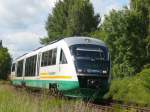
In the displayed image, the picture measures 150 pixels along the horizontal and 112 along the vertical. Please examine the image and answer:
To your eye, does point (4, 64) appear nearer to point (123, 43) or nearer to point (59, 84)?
point (123, 43)

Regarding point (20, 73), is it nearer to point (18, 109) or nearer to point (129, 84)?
point (129, 84)

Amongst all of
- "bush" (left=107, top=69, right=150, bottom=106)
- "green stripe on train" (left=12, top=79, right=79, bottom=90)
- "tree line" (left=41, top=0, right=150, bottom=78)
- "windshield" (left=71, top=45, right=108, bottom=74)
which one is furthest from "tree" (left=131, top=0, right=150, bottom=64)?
"windshield" (left=71, top=45, right=108, bottom=74)

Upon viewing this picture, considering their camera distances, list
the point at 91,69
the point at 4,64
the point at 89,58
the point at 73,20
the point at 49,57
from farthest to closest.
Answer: the point at 4,64 → the point at 73,20 → the point at 49,57 → the point at 89,58 → the point at 91,69

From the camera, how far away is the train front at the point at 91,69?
22.0 m

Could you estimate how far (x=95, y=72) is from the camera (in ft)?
72.8

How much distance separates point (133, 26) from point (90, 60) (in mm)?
27128

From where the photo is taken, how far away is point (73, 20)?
7062 cm

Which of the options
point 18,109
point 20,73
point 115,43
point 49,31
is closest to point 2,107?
point 18,109

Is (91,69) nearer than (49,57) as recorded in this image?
Yes

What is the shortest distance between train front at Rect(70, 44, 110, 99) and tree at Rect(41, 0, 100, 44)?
45.1 m

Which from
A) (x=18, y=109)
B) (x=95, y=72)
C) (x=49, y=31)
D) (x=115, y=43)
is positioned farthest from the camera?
(x=49, y=31)

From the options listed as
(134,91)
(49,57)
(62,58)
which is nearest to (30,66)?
(49,57)

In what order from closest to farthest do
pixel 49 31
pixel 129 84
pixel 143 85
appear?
pixel 143 85 → pixel 129 84 → pixel 49 31

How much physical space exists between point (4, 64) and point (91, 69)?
2973 inches
